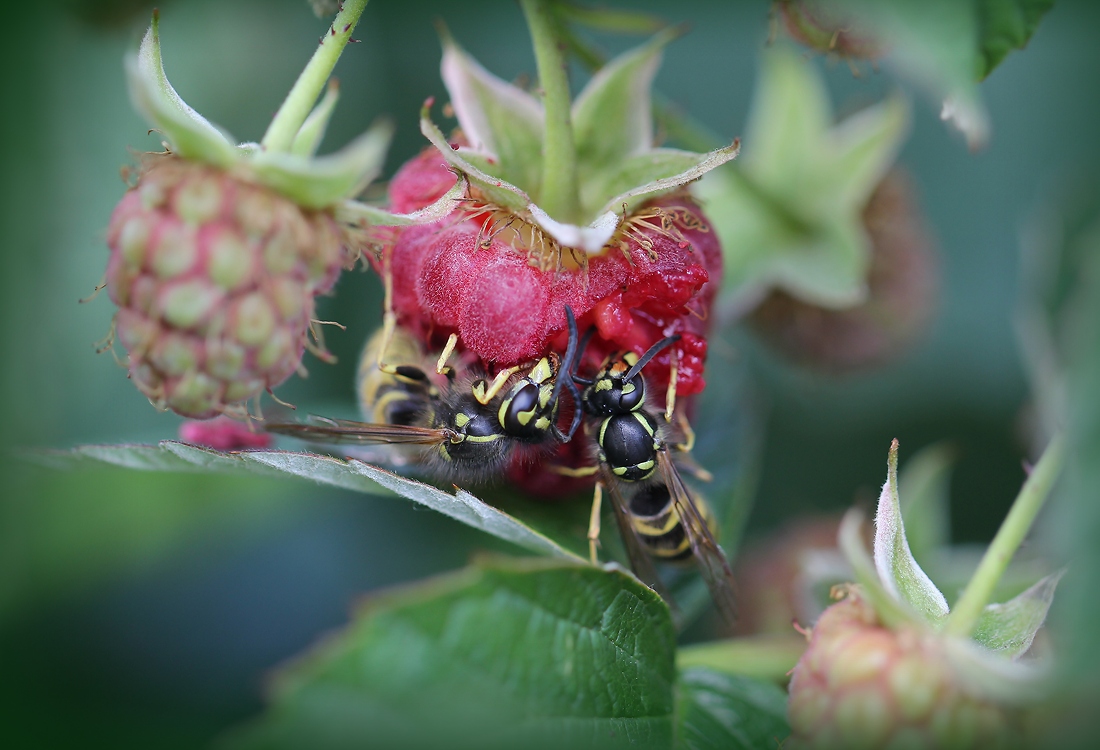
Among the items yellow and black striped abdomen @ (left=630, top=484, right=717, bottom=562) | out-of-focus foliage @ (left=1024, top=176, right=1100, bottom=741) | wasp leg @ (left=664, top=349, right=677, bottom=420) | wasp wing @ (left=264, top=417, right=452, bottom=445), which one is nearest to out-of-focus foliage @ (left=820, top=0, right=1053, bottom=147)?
out-of-focus foliage @ (left=1024, top=176, right=1100, bottom=741)

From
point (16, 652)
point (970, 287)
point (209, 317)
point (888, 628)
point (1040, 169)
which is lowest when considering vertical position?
point (16, 652)

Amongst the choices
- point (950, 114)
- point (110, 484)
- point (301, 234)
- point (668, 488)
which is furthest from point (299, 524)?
point (950, 114)

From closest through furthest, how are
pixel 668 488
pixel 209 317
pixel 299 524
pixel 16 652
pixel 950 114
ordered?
pixel 209 317
pixel 950 114
pixel 668 488
pixel 16 652
pixel 299 524

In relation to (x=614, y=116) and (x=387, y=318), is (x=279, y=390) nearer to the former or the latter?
(x=387, y=318)

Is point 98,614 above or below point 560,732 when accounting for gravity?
below

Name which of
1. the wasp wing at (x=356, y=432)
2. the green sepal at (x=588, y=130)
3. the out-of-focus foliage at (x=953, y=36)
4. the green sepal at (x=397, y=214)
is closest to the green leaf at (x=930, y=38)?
the out-of-focus foliage at (x=953, y=36)

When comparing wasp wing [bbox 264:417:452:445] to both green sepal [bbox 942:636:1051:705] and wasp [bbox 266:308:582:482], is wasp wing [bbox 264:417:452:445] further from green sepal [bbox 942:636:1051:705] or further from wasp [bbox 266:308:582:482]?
green sepal [bbox 942:636:1051:705]

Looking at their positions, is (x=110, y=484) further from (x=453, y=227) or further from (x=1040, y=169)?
(x=1040, y=169)

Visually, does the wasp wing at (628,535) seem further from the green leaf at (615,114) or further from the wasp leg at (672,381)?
the green leaf at (615,114)

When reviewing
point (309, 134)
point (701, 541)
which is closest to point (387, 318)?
point (309, 134)
